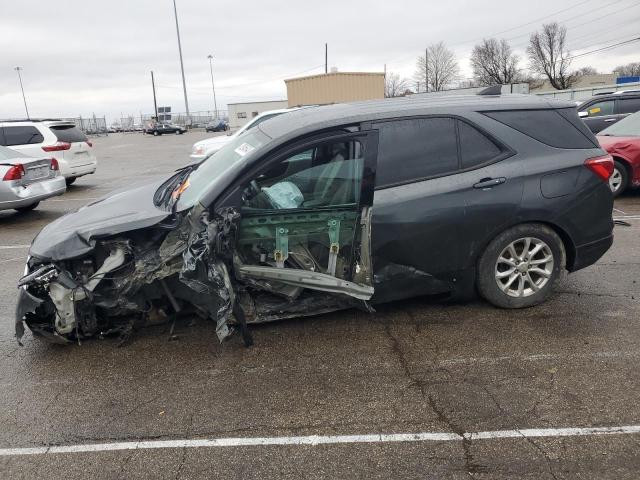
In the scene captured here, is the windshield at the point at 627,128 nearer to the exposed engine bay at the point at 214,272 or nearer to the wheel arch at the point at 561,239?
the wheel arch at the point at 561,239

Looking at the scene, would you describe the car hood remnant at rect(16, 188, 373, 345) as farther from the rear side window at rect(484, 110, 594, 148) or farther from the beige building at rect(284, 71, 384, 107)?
the beige building at rect(284, 71, 384, 107)

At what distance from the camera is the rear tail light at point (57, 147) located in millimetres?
12373

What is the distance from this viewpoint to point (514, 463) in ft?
8.38

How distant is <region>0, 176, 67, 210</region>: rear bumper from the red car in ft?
31.4

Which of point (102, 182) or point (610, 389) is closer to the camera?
point (610, 389)

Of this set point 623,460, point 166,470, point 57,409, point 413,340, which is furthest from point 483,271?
point 57,409

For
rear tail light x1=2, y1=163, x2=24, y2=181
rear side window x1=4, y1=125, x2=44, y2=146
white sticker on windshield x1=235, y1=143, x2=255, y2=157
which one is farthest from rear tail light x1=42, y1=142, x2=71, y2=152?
white sticker on windshield x1=235, y1=143, x2=255, y2=157

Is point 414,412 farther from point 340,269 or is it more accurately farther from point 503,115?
point 503,115

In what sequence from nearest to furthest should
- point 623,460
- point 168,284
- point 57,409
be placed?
1. point 623,460
2. point 57,409
3. point 168,284

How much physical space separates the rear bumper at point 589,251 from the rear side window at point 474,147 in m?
1.09

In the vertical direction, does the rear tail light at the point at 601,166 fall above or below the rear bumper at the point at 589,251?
above

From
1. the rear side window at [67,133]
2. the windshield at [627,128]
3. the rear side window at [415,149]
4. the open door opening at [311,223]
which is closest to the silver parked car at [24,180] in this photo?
the rear side window at [67,133]

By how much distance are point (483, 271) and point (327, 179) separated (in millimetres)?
1435

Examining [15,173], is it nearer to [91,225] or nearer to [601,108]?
[91,225]
